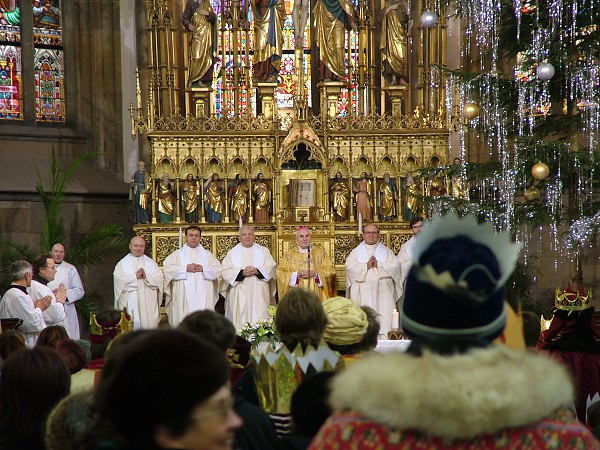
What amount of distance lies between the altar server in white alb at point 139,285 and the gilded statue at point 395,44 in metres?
4.60

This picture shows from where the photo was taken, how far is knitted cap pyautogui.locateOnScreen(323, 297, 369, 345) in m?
4.08

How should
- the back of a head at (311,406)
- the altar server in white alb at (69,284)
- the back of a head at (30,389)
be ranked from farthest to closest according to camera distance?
the altar server in white alb at (69,284)
the back of a head at (30,389)
the back of a head at (311,406)

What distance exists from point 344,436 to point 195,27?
13.9 meters

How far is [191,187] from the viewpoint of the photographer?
14695mm

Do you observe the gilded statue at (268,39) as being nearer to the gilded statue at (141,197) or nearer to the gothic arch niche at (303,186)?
the gothic arch niche at (303,186)

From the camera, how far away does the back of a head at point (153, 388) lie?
1854 mm

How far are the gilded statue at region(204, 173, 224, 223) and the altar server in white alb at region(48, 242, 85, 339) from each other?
2.27 metres

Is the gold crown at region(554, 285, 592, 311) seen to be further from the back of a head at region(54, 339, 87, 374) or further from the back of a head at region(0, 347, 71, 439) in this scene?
→ the back of a head at region(0, 347, 71, 439)

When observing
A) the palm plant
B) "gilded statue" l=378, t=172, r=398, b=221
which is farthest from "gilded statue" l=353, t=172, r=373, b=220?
the palm plant

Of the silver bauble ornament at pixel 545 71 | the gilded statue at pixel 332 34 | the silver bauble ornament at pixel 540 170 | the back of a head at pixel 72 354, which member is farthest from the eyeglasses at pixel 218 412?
the gilded statue at pixel 332 34

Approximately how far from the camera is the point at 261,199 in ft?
48.5

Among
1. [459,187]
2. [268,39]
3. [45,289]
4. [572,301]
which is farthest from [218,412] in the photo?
[268,39]

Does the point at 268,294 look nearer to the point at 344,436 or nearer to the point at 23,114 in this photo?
the point at 23,114

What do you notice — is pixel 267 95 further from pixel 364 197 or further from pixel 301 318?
Answer: pixel 301 318
